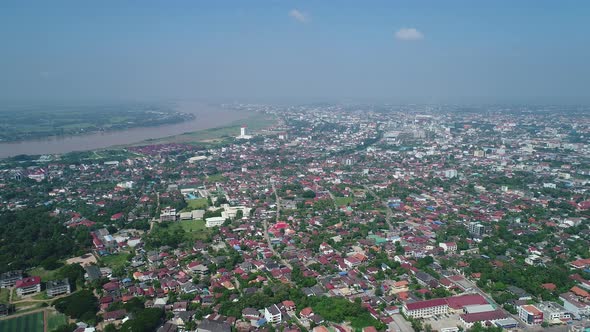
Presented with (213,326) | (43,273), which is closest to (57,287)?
(43,273)

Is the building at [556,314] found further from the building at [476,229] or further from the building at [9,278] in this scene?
the building at [9,278]

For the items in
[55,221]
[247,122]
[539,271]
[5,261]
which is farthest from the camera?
[247,122]

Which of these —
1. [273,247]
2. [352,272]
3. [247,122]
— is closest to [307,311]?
[352,272]

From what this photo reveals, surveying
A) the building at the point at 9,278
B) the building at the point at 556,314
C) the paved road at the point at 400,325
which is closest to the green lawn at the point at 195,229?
the building at the point at 9,278

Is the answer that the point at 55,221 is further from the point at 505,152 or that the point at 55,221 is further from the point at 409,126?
the point at 409,126

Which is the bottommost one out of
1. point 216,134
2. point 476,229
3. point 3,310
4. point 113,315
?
point 3,310

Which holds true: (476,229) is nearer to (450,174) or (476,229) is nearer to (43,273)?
(450,174)

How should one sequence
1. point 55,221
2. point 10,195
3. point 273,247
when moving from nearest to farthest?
point 273,247, point 55,221, point 10,195
